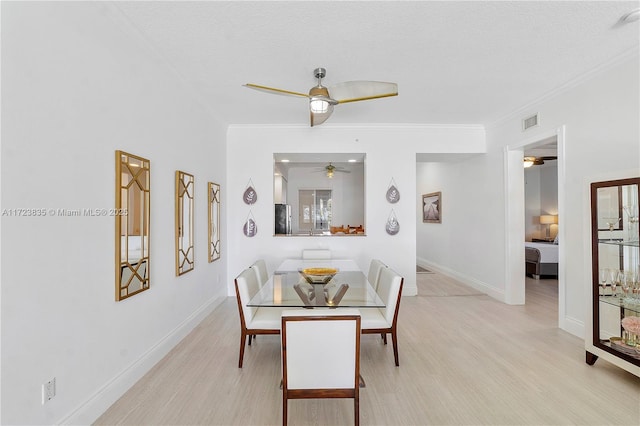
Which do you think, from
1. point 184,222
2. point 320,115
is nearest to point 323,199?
point 184,222

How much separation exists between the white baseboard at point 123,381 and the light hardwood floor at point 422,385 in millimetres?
54

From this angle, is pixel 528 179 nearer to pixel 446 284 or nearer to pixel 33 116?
pixel 446 284

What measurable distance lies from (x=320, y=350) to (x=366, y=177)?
373 centimetres

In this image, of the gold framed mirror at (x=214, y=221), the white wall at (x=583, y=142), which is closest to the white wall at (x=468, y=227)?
the white wall at (x=583, y=142)

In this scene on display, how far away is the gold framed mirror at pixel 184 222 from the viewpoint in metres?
3.29

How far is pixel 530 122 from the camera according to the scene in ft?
13.6

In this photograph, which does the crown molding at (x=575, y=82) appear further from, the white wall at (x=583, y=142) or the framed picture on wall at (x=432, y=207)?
the framed picture on wall at (x=432, y=207)

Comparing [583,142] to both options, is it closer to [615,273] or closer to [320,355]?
[615,273]

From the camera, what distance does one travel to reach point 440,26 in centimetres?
244

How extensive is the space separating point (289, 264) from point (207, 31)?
8.76ft

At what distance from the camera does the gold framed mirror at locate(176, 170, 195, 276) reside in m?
3.29

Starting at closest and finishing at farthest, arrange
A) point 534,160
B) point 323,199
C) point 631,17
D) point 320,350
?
point 320,350 < point 631,17 < point 534,160 < point 323,199

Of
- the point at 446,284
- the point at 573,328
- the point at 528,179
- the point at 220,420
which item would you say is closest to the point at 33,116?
the point at 220,420

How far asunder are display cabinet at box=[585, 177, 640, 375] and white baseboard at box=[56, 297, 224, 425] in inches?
147
